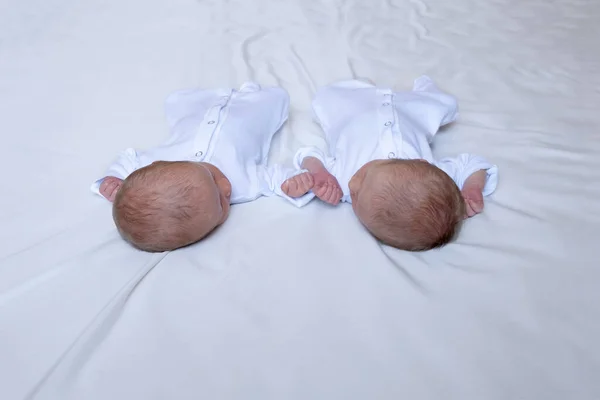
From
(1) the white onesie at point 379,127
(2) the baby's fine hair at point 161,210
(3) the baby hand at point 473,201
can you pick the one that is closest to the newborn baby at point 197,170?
(2) the baby's fine hair at point 161,210

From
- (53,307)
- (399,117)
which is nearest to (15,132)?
(53,307)

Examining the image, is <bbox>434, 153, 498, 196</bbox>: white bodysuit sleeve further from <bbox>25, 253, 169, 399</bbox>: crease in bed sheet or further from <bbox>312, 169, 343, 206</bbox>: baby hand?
<bbox>25, 253, 169, 399</bbox>: crease in bed sheet

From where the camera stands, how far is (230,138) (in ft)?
3.56

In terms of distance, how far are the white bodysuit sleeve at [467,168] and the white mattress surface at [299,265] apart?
3cm

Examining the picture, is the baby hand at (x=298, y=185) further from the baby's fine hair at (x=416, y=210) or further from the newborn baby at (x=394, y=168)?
the baby's fine hair at (x=416, y=210)

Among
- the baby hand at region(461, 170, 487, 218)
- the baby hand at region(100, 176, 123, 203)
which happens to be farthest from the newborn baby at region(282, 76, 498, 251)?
the baby hand at region(100, 176, 123, 203)

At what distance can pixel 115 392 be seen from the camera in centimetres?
66

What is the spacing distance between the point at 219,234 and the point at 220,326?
0.22m

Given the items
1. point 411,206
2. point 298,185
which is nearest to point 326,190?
point 298,185

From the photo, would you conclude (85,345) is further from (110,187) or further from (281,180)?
(281,180)

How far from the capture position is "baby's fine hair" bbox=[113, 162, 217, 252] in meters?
0.85

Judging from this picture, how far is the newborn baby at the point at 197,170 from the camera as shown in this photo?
861 mm

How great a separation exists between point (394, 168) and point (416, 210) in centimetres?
10

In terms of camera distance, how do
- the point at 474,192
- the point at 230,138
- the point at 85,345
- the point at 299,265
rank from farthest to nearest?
the point at 230,138 → the point at 474,192 → the point at 299,265 → the point at 85,345
